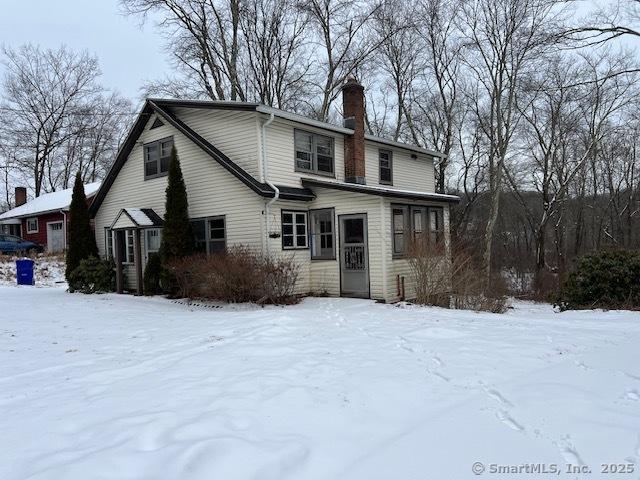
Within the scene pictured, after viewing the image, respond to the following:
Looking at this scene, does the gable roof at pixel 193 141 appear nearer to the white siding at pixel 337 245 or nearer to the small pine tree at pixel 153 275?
the white siding at pixel 337 245

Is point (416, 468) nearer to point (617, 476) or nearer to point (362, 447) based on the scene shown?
point (362, 447)

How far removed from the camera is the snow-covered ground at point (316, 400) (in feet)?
10.8

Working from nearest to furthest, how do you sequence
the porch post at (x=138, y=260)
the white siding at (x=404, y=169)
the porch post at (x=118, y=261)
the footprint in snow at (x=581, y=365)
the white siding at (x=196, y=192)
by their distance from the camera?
the footprint in snow at (x=581, y=365)
the white siding at (x=196, y=192)
the porch post at (x=138, y=260)
the porch post at (x=118, y=261)
the white siding at (x=404, y=169)

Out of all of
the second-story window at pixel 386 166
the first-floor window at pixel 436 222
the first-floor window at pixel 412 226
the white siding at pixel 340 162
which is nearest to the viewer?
the first-floor window at pixel 412 226

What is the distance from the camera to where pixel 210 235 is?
47.9 ft

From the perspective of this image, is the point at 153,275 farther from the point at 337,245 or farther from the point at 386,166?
the point at 386,166

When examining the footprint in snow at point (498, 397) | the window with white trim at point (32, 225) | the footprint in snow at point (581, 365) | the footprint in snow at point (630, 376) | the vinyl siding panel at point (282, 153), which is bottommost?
the footprint in snow at point (581, 365)

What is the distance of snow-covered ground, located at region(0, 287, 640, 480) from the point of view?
3295 mm

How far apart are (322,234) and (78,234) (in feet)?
31.3

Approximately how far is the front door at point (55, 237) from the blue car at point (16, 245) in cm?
69

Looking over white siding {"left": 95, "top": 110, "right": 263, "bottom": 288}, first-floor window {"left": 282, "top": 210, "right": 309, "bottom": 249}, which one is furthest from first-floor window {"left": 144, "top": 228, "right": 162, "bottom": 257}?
first-floor window {"left": 282, "top": 210, "right": 309, "bottom": 249}

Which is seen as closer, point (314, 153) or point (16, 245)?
point (314, 153)

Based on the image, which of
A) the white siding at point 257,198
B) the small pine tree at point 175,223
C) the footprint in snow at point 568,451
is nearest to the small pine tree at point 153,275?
the small pine tree at point 175,223

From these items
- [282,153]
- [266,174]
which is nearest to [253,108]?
[282,153]
